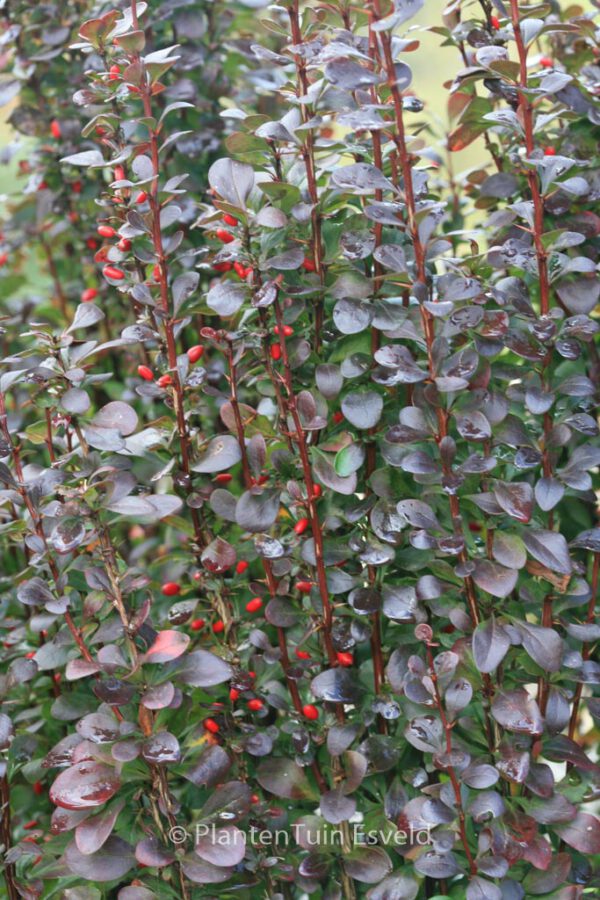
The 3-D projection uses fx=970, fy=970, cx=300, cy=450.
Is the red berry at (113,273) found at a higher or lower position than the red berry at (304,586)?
higher

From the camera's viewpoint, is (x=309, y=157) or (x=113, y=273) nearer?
(x=309, y=157)

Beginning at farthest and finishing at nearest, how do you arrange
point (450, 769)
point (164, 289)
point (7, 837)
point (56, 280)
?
point (56, 280)
point (7, 837)
point (164, 289)
point (450, 769)

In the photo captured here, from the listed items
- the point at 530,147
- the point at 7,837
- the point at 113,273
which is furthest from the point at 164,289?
the point at 7,837

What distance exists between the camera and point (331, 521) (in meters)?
1.37

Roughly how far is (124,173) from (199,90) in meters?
0.72

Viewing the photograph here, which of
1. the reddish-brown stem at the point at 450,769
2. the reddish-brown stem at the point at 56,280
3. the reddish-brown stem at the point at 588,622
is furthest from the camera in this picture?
the reddish-brown stem at the point at 56,280

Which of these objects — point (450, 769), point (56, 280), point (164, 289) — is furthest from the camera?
point (56, 280)

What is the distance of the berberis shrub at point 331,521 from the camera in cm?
126

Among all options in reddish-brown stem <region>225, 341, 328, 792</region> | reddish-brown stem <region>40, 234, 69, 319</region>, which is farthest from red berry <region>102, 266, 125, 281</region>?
reddish-brown stem <region>40, 234, 69, 319</region>

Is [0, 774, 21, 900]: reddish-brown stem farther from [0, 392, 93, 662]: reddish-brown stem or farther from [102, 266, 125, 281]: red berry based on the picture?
[102, 266, 125, 281]: red berry

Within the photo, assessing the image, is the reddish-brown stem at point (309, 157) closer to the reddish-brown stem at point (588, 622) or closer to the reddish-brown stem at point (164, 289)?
the reddish-brown stem at point (164, 289)

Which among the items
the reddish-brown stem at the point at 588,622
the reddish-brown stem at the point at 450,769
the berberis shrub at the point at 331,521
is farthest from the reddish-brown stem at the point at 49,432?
the reddish-brown stem at the point at 588,622

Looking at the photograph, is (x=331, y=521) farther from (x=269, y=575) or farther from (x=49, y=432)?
(x=49, y=432)

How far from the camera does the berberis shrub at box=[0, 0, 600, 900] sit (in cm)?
126
